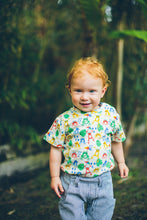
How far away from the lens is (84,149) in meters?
1.63

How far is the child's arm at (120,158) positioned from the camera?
70.6 inches

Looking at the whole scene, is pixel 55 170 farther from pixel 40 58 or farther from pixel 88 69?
pixel 40 58

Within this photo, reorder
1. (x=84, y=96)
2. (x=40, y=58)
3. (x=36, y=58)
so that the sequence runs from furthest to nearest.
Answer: (x=40, y=58)
(x=36, y=58)
(x=84, y=96)

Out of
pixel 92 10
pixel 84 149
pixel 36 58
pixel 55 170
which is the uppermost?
pixel 92 10

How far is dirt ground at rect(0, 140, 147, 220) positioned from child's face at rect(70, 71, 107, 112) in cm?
107

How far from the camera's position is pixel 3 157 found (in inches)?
115

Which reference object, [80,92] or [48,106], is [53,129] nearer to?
[80,92]

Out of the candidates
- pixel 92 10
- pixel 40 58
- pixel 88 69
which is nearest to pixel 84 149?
pixel 88 69

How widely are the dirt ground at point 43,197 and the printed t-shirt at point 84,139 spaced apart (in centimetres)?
73

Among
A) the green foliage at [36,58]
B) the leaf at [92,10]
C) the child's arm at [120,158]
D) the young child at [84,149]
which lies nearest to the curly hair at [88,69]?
the young child at [84,149]

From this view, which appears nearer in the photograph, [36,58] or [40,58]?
[36,58]

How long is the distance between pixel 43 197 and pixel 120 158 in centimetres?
114

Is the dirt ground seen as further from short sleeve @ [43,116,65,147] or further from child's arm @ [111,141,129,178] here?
short sleeve @ [43,116,65,147]

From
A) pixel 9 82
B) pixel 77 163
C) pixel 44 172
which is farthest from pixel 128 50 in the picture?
pixel 77 163
